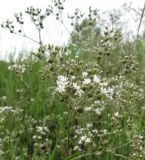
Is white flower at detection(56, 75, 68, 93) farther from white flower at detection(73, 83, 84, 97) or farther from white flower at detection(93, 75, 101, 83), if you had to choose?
white flower at detection(93, 75, 101, 83)

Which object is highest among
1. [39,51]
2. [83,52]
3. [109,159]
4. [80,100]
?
[83,52]

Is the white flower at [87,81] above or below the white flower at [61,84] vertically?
above

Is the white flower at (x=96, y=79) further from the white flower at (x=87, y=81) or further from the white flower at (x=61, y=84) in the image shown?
the white flower at (x=61, y=84)

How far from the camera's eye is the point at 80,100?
259cm

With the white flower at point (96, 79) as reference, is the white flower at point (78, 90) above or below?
below

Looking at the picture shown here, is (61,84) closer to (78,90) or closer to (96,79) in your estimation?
(78,90)

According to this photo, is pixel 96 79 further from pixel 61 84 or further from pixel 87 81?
pixel 61 84

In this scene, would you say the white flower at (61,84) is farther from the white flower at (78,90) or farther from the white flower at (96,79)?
the white flower at (96,79)

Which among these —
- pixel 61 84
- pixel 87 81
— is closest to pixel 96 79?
pixel 87 81

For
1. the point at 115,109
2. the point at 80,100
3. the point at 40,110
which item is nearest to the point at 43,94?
the point at 40,110

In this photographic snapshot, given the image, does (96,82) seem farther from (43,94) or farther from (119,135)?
(43,94)

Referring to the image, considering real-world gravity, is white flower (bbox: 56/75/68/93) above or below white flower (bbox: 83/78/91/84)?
below

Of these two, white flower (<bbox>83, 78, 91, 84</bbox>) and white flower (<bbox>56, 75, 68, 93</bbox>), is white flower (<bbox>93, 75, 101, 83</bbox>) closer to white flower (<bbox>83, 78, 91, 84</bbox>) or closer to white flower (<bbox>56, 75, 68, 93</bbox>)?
white flower (<bbox>83, 78, 91, 84</bbox>)

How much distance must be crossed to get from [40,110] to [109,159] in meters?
1.67
